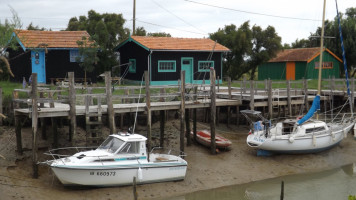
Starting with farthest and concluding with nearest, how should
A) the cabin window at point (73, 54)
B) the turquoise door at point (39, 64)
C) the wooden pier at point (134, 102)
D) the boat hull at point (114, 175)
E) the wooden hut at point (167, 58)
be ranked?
the wooden hut at point (167, 58), the cabin window at point (73, 54), the turquoise door at point (39, 64), the wooden pier at point (134, 102), the boat hull at point (114, 175)

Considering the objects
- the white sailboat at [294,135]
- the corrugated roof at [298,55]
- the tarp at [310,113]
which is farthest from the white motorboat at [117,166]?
the corrugated roof at [298,55]

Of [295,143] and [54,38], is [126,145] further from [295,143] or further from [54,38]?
[54,38]

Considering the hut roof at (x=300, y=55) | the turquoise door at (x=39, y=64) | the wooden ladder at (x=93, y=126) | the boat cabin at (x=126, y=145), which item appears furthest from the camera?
the hut roof at (x=300, y=55)

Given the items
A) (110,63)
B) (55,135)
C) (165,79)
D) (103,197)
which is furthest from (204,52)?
(103,197)

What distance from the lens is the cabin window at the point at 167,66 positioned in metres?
30.8

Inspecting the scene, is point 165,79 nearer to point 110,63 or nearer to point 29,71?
point 110,63

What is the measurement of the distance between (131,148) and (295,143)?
859cm

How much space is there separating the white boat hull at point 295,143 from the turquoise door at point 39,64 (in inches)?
621

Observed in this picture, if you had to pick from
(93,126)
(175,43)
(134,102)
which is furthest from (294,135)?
(175,43)

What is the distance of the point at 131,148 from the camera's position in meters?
16.1

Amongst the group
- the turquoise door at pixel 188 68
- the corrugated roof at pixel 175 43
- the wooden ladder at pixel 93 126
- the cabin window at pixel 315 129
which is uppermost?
the corrugated roof at pixel 175 43

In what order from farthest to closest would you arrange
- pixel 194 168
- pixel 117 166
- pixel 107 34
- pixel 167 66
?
pixel 107 34 → pixel 167 66 → pixel 194 168 → pixel 117 166

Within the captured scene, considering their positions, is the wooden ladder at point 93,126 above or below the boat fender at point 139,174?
above

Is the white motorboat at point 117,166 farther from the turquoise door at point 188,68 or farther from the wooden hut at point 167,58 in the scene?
the turquoise door at point 188,68
